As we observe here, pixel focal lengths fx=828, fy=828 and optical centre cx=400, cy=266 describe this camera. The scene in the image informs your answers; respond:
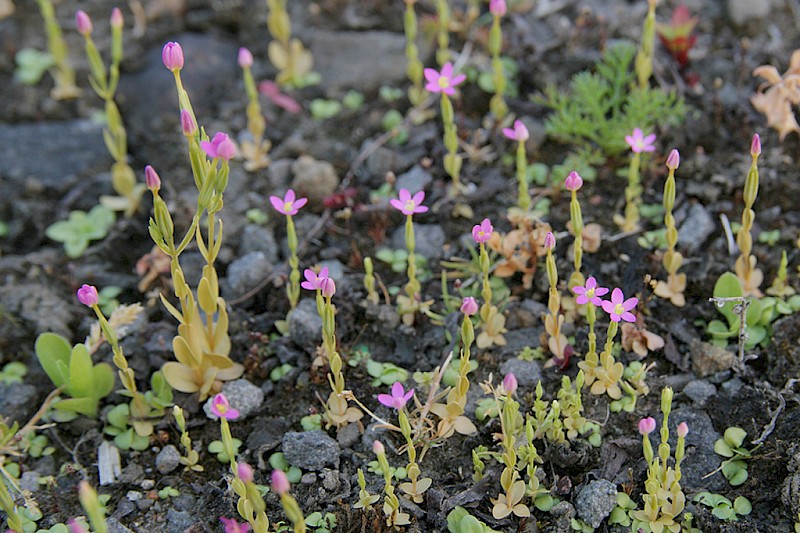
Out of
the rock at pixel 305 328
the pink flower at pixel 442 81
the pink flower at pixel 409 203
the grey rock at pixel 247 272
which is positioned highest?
the pink flower at pixel 442 81

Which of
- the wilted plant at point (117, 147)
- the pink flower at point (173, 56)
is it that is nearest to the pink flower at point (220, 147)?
the pink flower at point (173, 56)

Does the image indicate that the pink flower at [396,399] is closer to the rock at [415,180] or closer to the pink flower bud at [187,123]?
the pink flower bud at [187,123]

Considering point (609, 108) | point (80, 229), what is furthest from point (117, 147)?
point (609, 108)

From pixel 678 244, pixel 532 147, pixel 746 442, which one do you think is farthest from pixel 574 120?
pixel 746 442

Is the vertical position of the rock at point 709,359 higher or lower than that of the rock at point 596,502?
higher

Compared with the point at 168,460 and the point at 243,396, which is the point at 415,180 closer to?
the point at 243,396

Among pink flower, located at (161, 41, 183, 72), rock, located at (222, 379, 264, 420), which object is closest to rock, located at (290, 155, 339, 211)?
rock, located at (222, 379, 264, 420)

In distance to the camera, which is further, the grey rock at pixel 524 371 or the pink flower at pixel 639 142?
the pink flower at pixel 639 142

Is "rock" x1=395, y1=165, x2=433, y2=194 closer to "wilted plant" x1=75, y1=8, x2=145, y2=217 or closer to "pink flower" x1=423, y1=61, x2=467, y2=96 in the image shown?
"pink flower" x1=423, y1=61, x2=467, y2=96
